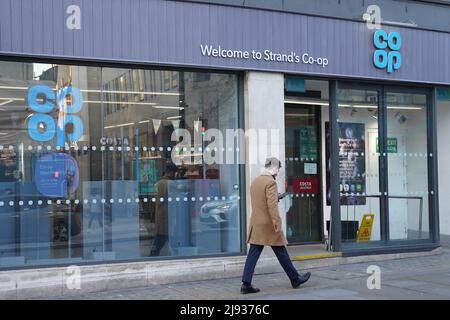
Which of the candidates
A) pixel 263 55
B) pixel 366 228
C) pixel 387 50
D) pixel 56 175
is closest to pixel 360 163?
pixel 366 228

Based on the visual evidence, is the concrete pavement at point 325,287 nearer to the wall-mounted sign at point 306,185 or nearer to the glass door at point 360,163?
the glass door at point 360,163

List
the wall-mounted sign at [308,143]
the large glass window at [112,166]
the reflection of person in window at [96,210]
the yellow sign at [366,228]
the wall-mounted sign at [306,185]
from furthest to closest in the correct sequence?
the wall-mounted sign at [308,143] → the wall-mounted sign at [306,185] → the yellow sign at [366,228] → the reflection of person in window at [96,210] → the large glass window at [112,166]

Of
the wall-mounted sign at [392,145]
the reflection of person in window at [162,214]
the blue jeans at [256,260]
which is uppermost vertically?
the wall-mounted sign at [392,145]

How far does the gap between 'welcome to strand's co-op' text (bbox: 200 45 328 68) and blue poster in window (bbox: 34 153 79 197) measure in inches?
101

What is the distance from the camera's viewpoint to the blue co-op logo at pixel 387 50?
10836 millimetres

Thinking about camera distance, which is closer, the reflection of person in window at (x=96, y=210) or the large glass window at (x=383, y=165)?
the reflection of person in window at (x=96, y=210)

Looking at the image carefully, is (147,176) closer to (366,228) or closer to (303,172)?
(303,172)

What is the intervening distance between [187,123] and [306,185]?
142 inches

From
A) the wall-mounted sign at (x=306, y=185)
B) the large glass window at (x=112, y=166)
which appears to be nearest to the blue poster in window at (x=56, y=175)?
the large glass window at (x=112, y=166)

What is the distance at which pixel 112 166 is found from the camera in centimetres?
908

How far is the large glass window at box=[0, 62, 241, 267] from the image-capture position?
853 cm

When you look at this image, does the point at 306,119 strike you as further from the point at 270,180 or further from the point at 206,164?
the point at 270,180

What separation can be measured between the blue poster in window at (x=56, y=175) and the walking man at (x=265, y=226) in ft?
8.43
